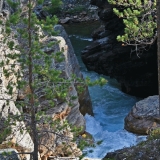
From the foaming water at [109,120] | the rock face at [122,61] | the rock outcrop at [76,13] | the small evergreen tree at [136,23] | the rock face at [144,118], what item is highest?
the small evergreen tree at [136,23]

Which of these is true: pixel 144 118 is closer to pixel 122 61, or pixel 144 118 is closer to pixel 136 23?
pixel 122 61

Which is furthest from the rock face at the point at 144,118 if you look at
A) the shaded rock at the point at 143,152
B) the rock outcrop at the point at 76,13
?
the rock outcrop at the point at 76,13

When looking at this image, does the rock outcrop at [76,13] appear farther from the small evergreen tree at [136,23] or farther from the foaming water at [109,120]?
the small evergreen tree at [136,23]

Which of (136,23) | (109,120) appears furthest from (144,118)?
(136,23)

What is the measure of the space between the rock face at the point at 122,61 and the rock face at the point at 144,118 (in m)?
4.34

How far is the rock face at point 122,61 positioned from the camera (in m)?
23.2

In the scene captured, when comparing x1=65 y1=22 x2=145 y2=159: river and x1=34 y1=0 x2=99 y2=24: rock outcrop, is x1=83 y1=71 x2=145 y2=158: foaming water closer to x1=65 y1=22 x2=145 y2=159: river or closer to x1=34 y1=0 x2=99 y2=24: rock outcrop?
x1=65 y1=22 x2=145 y2=159: river

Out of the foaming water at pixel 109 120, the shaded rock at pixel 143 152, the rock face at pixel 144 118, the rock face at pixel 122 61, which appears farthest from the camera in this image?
the rock face at pixel 122 61

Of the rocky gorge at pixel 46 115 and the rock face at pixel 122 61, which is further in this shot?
the rock face at pixel 122 61

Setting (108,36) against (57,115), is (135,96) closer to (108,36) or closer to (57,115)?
(108,36)

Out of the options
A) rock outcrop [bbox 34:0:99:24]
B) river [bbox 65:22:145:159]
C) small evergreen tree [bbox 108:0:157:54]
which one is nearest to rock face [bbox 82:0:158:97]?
river [bbox 65:22:145:159]

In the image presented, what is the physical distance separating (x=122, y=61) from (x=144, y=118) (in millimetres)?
6379

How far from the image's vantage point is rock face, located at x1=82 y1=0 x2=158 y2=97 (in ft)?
76.2

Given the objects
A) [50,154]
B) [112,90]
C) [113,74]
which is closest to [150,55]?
[113,74]
